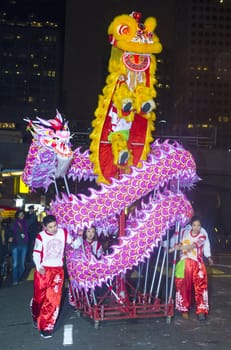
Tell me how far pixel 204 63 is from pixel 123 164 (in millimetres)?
135067

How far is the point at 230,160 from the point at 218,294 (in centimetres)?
1172

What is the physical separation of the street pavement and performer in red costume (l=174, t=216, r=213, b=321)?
22 centimetres

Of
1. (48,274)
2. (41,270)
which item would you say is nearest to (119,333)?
(48,274)

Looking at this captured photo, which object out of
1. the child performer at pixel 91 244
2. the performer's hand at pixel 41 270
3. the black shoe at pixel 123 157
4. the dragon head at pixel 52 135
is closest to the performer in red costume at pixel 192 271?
the child performer at pixel 91 244

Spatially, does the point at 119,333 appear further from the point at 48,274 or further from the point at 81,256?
the point at 48,274

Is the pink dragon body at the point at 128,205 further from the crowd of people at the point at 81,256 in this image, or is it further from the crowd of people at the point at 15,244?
the crowd of people at the point at 15,244

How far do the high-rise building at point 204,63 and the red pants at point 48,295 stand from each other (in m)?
117

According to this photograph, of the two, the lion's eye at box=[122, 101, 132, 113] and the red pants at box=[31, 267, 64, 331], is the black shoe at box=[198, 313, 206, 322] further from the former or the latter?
the lion's eye at box=[122, 101, 132, 113]

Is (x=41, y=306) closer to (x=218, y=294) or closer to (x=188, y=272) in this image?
(x=188, y=272)

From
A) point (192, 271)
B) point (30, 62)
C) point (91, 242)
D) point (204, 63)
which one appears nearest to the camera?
point (192, 271)

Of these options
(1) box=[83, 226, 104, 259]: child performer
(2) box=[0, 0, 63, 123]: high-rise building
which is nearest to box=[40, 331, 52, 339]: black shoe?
(1) box=[83, 226, 104, 259]: child performer

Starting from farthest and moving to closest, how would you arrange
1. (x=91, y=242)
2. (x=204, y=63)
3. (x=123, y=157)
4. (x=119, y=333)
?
(x=204, y=63), (x=91, y=242), (x=123, y=157), (x=119, y=333)

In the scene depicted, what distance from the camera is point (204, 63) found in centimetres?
13525

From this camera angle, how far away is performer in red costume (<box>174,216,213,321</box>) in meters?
6.90
